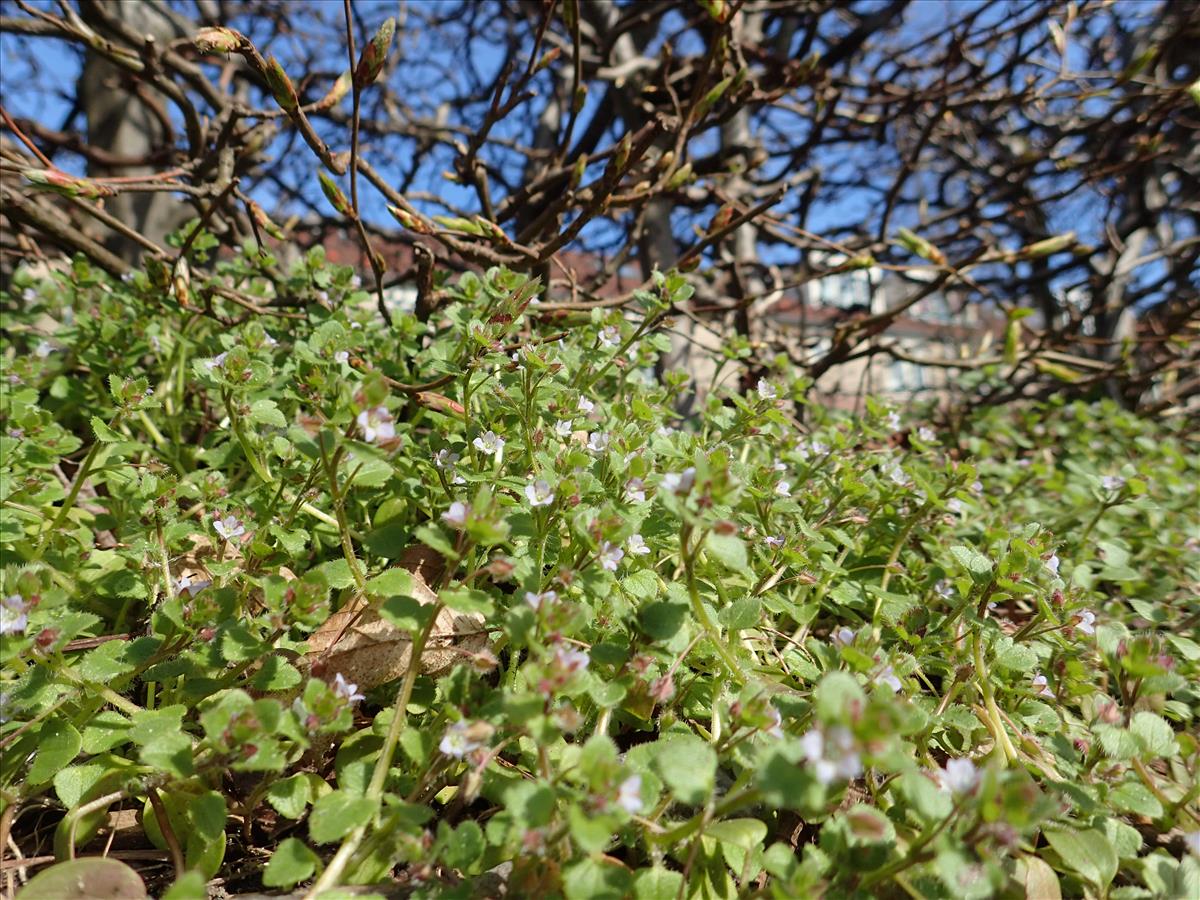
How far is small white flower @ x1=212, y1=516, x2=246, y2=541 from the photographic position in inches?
43.4

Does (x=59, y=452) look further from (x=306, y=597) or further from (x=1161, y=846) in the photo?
(x=1161, y=846)

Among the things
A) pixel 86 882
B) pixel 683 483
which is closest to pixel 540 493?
pixel 683 483

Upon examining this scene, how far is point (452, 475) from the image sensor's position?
122 centimetres

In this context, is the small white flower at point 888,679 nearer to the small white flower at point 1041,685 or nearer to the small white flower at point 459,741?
the small white flower at point 1041,685

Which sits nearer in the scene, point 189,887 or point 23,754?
point 189,887

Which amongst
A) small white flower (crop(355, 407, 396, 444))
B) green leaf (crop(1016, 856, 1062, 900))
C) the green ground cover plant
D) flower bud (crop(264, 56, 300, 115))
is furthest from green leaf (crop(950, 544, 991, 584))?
flower bud (crop(264, 56, 300, 115))

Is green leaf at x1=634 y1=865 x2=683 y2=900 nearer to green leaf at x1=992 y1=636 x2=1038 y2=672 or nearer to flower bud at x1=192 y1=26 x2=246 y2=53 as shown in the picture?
green leaf at x1=992 y1=636 x2=1038 y2=672

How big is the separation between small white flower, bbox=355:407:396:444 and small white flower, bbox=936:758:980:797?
73 cm

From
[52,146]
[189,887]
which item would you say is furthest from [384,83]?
[189,887]

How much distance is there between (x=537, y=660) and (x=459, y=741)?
12cm

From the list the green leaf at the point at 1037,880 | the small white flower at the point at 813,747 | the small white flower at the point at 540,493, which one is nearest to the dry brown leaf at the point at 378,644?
the small white flower at the point at 540,493

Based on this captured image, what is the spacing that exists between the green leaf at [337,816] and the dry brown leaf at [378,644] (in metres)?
0.24

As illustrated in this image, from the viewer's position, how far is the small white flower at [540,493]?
1.00 meters

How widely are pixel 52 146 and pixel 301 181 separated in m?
1.54
